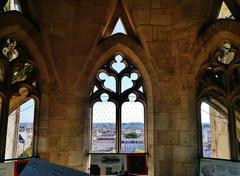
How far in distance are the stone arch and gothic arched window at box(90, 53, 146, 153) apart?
95 mm

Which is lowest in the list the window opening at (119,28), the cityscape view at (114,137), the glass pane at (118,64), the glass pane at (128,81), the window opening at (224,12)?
the cityscape view at (114,137)

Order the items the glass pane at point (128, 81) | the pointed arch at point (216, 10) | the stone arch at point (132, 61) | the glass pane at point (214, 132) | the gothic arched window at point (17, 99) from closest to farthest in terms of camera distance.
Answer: the gothic arched window at point (17, 99)
the glass pane at point (214, 132)
the pointed arch at point (216, 10)
the stone arch at point (132, 61)
the glass pane at point (128, 81)

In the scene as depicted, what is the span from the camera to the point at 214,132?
3260mm

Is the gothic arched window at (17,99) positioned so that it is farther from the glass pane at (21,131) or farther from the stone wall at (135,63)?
the stone wall at (135,63)

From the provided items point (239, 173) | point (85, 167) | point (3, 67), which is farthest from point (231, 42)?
point (3, 67)

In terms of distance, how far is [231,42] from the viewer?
10.4ft

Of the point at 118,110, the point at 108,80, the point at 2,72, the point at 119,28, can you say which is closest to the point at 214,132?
the point at 118,110

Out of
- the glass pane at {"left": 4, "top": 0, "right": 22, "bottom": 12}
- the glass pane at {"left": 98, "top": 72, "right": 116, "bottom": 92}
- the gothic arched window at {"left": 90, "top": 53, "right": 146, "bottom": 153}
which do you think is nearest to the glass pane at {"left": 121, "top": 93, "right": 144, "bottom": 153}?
the gothic arched window at {"left": 90, "top": 53, "right": 146, "bottom": 153}

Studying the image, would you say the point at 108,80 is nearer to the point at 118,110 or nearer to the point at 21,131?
the point at 118,110

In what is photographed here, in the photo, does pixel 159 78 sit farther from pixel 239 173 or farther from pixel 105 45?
pixel 239 173

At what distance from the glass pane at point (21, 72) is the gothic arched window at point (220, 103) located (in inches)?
92.7

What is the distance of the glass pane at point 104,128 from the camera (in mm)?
3447

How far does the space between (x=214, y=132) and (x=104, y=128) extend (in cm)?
151

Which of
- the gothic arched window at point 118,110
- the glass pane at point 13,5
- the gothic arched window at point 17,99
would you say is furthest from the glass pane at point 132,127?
the glass pane at point 13,5
